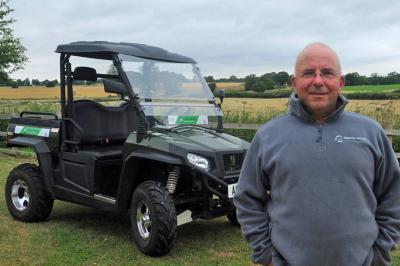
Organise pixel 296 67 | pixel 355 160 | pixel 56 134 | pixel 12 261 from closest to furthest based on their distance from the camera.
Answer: pixel 355 160, pixel 296 67, pixel 12 261, pixel 56 134

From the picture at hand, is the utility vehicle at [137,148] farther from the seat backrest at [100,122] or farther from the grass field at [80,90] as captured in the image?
the grass field at [80,90]

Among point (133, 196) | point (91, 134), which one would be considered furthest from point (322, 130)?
point (91, 134)

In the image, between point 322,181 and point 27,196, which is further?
point 27,196

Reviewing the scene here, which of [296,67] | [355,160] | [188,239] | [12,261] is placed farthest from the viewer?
[188,239]

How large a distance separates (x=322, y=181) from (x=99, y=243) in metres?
4.13

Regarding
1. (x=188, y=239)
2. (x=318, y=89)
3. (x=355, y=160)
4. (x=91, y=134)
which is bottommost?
(x=188, y=239)

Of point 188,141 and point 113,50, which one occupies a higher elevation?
point 113,50

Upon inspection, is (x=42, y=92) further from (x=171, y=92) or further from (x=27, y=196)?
(x=171, y=92)

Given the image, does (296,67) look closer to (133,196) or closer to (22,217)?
(133,196)

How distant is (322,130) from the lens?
2.22 metres

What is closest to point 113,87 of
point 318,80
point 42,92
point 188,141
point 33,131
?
point 188,141

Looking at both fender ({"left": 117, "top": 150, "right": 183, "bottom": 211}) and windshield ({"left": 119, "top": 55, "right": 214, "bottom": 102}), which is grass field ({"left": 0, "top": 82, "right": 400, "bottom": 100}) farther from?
fender ({"left": 117, "top": 150, "right": 183, "bottom": 211})

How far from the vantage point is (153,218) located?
5102 millimetres

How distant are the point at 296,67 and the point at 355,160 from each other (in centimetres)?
48
